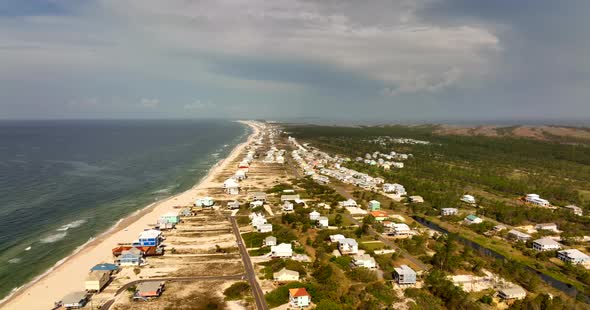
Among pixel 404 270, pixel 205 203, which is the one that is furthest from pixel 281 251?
pixel 205 203

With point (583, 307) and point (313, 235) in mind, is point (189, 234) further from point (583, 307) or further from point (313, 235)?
point (583, 307)

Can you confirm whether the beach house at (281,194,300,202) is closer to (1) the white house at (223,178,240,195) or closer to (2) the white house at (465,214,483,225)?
(1) the white house at (223,178,240,195)

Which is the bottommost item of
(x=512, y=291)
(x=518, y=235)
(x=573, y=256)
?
(x=573, y=256)

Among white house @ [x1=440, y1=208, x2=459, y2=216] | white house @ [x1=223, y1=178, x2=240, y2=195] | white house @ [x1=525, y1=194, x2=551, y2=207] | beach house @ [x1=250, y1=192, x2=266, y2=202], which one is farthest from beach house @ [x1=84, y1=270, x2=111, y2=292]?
white house @ [x1=525, y1=194, x2=551, y2=207]

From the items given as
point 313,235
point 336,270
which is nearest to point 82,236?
point 313,235

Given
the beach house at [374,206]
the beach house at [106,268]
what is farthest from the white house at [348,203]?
the beach house at [106,268]

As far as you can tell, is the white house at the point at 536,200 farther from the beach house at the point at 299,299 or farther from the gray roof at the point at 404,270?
the beach house at the point at 299,299

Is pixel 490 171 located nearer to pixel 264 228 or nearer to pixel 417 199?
pixel 417 199
